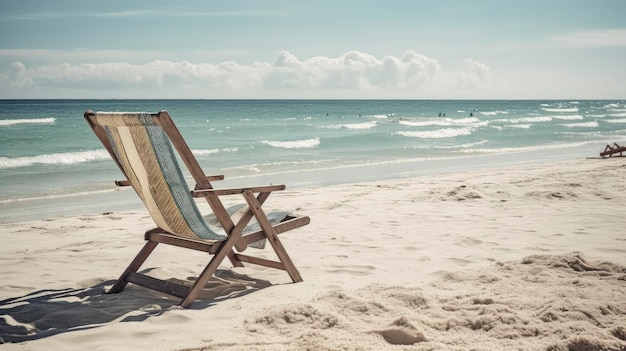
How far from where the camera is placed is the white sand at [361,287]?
9.34 ft

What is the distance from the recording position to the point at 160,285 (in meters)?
3.69

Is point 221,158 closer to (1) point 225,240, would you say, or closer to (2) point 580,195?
(2) point 580,195

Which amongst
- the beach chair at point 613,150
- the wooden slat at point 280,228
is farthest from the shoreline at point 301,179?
the wooden slat at point 280,228

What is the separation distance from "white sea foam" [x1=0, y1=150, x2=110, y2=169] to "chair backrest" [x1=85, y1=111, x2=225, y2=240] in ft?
43.9

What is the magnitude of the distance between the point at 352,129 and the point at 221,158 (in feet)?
57.4

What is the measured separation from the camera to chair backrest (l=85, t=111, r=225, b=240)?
3328 mm

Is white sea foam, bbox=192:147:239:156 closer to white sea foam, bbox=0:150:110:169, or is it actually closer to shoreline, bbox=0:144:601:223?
white sea foam, bbox=0:150:110:169

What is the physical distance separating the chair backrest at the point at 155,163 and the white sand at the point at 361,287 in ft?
1.80

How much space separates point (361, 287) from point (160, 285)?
1336mm

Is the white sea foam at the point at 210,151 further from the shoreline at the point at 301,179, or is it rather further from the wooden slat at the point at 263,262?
the wooden slat at the point at 263,262

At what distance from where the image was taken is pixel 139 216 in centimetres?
718

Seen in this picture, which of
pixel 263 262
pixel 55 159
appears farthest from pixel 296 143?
pixel 263 262

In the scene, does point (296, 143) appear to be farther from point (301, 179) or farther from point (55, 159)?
point (301, 179)

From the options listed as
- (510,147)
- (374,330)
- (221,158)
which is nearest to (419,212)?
(374,330)
